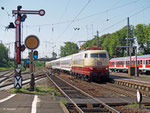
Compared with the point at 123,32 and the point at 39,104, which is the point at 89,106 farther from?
the point at 123,32

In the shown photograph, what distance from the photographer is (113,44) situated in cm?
6669

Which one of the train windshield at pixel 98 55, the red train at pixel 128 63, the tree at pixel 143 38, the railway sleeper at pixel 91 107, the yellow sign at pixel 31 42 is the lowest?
the railway sleeper at pixel 91 107

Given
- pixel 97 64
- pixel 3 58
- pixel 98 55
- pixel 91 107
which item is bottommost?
pixel 91 107

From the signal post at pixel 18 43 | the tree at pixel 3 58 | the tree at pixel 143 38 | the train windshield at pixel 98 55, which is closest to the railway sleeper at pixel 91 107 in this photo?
the signal post at pixel 18 43

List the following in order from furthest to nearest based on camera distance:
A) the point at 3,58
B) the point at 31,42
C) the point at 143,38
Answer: the point at 3,58 < the point at 143,38 < the point at 31,42

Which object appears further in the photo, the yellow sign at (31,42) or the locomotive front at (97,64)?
the locomotive front at (97,64)

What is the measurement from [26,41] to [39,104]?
5014mm

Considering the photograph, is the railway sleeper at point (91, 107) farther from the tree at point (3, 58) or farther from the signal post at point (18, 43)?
the tree at point (3, 58)

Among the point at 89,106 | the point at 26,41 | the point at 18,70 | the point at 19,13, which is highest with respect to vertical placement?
the point at 19,13

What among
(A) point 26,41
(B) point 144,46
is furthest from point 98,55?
(B) point 144,46

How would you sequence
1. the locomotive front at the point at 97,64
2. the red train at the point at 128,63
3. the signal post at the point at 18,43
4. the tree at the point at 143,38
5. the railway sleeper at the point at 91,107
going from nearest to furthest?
the railway sleeper at the point at 91,107, the signal post at the point at 18,43, the locomotive front at the point at 97,64, the red train at the point at 128,63, the tree at the point at 143,38

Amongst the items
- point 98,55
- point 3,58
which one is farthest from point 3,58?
point 98,55

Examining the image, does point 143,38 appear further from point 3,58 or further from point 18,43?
point 3,58

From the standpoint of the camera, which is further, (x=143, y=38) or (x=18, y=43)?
(x=143, y=38)
